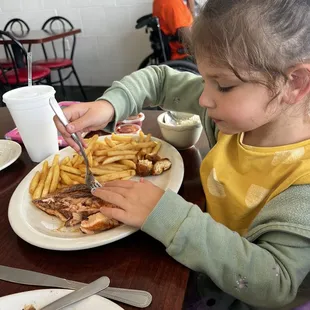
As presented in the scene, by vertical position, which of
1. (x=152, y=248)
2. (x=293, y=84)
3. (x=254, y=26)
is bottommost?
(x=152, y=248)

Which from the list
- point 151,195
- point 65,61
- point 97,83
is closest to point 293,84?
point 151,195

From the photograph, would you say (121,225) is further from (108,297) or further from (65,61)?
(65,61)

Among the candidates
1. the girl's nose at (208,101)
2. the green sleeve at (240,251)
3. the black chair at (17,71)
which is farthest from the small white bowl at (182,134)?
the black chair at (17,71)

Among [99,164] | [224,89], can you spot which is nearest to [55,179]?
[99,164]

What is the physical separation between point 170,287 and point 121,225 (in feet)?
0.53

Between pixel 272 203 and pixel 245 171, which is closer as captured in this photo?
pixel 272 203

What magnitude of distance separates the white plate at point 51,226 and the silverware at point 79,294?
3.4 inches

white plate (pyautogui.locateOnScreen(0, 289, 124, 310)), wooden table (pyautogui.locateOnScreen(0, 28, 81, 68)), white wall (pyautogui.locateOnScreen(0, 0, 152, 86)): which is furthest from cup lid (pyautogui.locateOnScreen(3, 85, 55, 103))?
white wall (pyautogui.locateOnScreen(0, 0, 152, 86))

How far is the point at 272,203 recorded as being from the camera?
67 cm

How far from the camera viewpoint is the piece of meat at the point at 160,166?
2.76 ft

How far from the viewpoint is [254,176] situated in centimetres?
78

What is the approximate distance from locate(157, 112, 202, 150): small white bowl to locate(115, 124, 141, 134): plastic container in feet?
0.41

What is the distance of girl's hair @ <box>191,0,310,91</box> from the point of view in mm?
594

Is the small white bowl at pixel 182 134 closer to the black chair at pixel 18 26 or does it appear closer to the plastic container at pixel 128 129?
the plastic container at pixel 128 129
